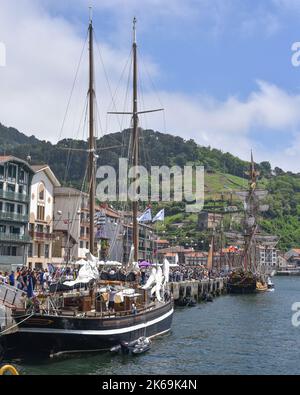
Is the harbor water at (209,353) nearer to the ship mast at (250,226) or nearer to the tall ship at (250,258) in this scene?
the tall ship at (250,258)

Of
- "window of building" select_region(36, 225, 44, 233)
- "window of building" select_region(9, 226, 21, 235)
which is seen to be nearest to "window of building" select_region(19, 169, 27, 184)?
"window of building" select_region(9, 226, 21, 235)

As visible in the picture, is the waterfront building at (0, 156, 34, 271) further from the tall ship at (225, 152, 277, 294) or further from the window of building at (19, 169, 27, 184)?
the tall ship at (225, 152, 277, 294)

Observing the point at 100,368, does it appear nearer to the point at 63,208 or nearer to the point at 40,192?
the point at 40,192

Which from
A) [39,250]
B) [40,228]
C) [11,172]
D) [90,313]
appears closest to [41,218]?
[40,228]

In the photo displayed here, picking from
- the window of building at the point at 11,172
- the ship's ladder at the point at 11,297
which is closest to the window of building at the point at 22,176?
the window of building at the point at 11,172

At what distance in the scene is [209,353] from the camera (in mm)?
37875

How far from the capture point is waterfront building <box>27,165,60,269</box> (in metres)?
84.9

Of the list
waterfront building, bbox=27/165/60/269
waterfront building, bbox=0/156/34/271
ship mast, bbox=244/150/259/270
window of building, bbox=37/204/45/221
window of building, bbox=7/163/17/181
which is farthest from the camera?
ship mast, bbox=244/150/259/270

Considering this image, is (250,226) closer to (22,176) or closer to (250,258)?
(250,258)

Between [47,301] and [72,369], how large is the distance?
14.7 feet

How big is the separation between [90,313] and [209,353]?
30.0 feet

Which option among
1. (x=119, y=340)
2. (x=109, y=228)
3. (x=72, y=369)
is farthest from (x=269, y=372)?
(x=109, y=228)

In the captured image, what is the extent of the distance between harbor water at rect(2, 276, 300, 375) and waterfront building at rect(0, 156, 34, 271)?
27826 millimetres

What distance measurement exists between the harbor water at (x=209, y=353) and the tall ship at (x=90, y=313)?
0.92 metres
